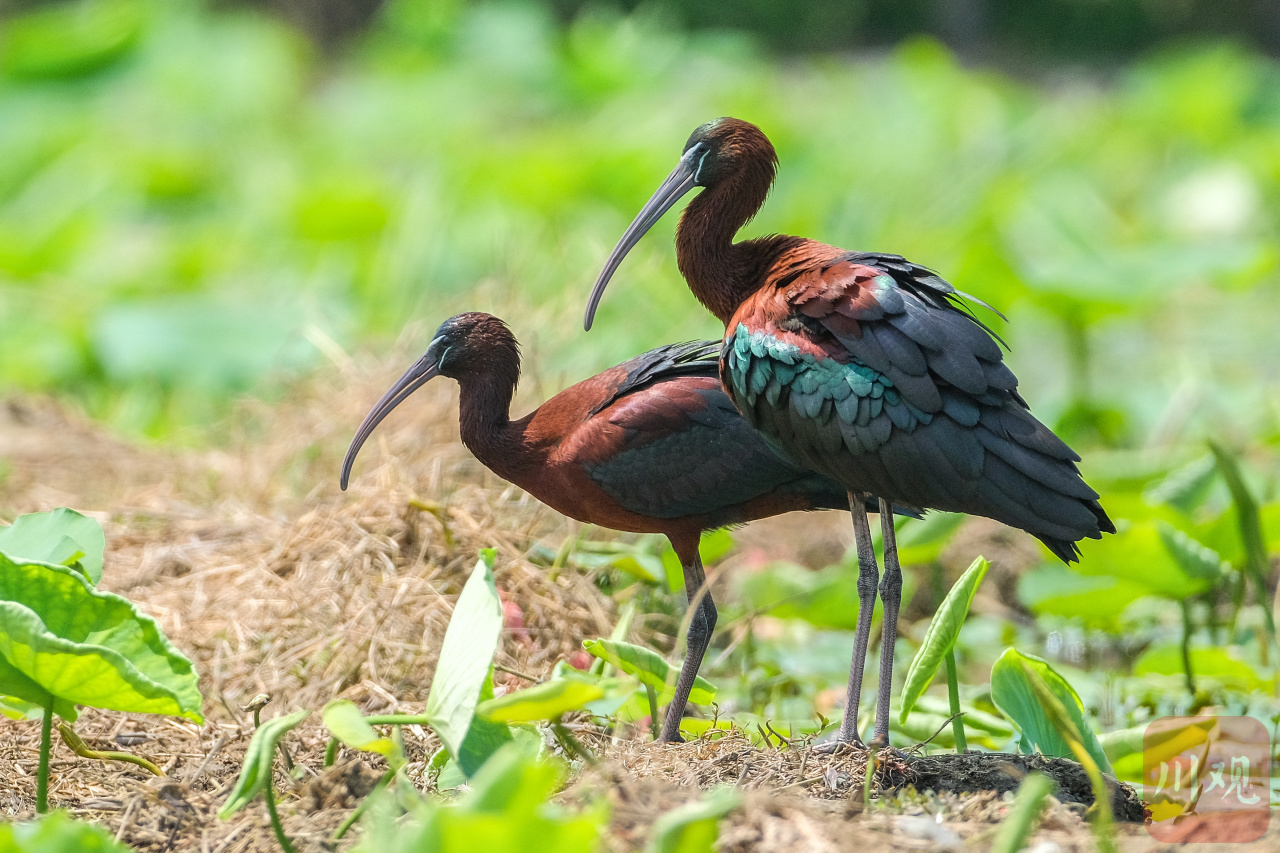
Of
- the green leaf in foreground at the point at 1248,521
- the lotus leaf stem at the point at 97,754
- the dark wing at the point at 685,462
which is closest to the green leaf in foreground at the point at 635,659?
the dark wing at the point at 685,462

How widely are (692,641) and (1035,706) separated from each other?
0.89 meters

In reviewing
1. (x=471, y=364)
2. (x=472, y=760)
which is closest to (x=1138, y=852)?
(x=472, y=760)

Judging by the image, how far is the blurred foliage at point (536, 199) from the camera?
6234 millimetres

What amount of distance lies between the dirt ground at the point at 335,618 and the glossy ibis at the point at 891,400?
20.5 inches

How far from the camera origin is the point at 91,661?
95.7 inches

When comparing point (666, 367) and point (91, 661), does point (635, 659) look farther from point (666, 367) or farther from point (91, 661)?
point (91, 661)

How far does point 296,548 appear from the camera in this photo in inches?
159

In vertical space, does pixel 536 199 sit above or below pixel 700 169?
below

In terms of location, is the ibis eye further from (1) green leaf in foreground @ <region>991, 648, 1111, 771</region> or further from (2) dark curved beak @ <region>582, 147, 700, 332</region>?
(1) green leaf in foreground @ <region>991, 648, 1111, 771</region>

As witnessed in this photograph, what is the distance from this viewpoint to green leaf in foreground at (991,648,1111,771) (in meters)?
2.76

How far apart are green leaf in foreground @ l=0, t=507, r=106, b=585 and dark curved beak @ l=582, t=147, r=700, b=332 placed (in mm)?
1216

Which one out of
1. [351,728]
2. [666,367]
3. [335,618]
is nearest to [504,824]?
[351,728]

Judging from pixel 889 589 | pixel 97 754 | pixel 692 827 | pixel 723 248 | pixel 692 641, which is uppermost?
pixel 723 248

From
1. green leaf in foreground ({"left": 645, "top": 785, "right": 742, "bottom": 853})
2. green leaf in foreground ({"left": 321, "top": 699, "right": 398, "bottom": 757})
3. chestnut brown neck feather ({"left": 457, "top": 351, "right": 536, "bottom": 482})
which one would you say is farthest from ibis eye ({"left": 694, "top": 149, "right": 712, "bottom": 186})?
green leaf in foreground ({"left": 645, "top": 785, "right": 742, "bottom": 853})
